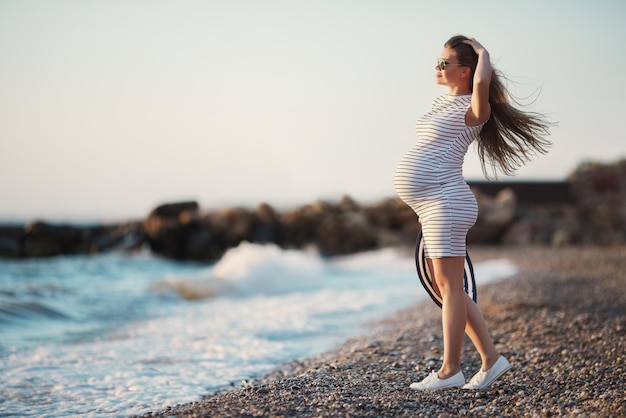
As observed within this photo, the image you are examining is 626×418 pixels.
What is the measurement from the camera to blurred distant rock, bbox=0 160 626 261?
19.3 metres

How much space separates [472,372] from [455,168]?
5.05ft

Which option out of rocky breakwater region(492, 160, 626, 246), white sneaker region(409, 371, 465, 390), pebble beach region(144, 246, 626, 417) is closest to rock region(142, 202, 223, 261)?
rocky breakwater region(492, 160, 626, 246)

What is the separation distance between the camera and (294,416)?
3.10 m

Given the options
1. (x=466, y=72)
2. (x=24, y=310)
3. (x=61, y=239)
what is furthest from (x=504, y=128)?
(x=61, y=239)

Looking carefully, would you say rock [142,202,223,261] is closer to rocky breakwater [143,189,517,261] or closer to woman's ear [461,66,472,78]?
rocky breakwater [143,189,517,261]

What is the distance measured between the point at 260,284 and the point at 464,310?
8848mm

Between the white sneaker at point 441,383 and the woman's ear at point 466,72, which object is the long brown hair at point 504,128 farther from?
the white sneaker at point 441,383

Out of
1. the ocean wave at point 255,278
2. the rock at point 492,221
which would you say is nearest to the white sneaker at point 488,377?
the ocean wave at point 255,278

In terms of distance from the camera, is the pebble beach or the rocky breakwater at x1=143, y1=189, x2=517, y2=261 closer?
the pebble beach

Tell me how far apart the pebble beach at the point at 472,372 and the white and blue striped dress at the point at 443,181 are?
0.83 m

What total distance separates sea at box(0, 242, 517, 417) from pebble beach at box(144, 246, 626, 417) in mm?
469

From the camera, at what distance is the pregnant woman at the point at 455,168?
345cm

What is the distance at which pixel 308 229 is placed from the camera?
20688 millimetres

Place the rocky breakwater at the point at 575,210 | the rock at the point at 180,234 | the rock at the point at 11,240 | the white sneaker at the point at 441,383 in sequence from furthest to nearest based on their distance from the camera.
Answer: the rocky breakwater at the point at 575,210, the rock at the point at 180,234, the rock at the point at 11,240, the white sneaker at the point at 441,383
